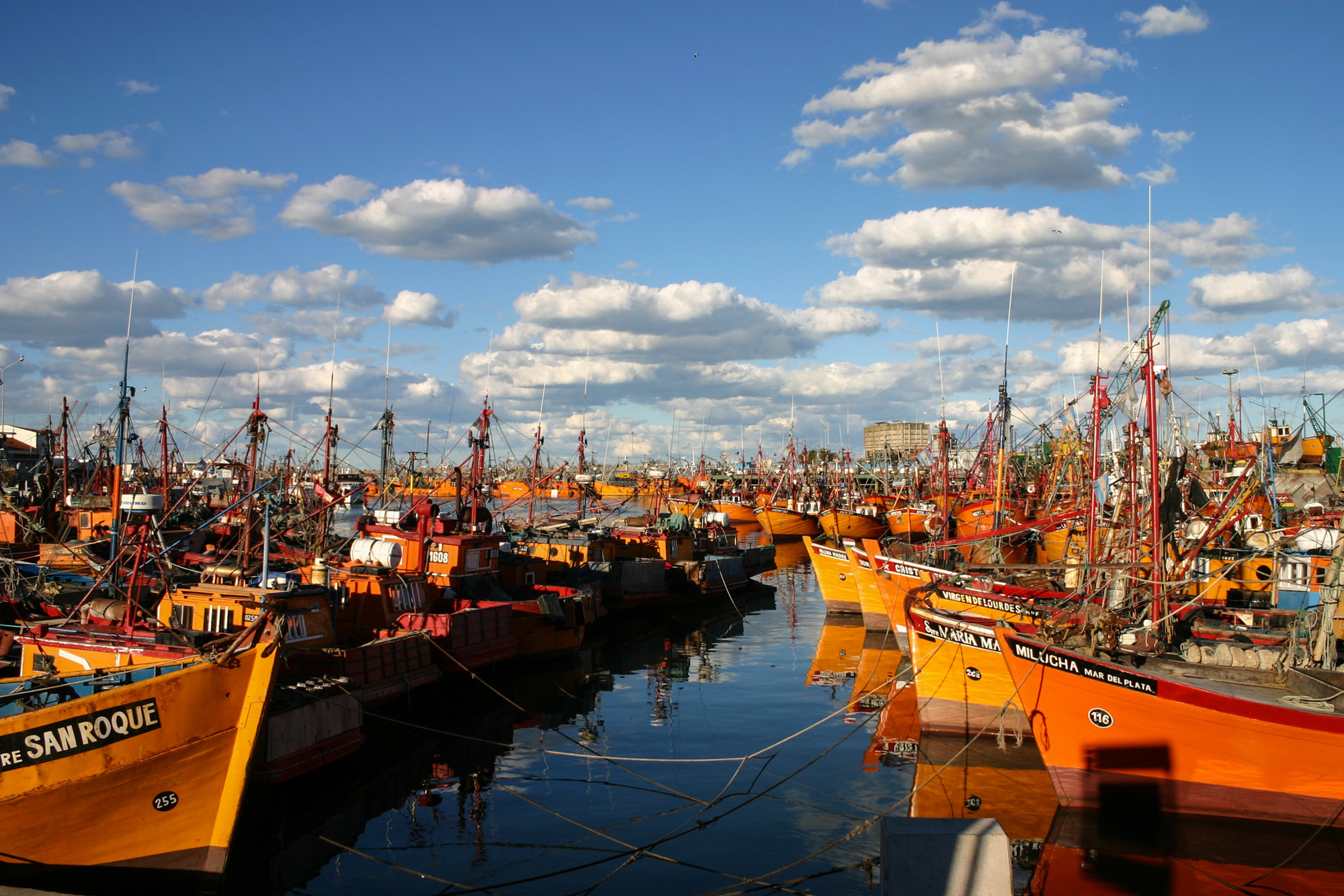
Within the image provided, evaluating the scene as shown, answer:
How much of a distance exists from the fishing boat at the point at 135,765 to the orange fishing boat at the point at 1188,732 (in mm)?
15575

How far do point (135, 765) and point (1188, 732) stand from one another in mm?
19493

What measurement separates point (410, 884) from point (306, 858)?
2565 mm

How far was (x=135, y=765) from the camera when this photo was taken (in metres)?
15.0

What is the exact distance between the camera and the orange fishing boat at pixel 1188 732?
18.1m

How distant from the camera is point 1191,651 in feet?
71.5

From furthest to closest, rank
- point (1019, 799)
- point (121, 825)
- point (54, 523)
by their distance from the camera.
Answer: point (54, 523)
point (1019, 799)
point (121, 825)

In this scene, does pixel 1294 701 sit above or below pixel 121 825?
above

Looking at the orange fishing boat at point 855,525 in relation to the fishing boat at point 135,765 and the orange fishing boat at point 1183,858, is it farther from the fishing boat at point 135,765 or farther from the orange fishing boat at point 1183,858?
the fishing boat at point 135,765

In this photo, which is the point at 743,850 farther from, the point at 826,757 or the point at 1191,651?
the point at 1191,651

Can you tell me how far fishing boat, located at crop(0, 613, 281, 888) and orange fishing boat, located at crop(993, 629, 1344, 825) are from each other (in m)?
Answer: 15.6

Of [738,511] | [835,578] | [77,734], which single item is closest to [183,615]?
[77,734]

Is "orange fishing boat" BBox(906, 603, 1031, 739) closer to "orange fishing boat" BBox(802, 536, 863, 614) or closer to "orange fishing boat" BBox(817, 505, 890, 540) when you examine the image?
"orange fishing boat" BBox(802, 536, 863, 614)

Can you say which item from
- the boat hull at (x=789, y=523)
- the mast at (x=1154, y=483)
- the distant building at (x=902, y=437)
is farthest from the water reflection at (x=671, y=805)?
the distant building at (x=902, y=437)

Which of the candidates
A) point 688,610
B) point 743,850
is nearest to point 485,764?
point 743,850
